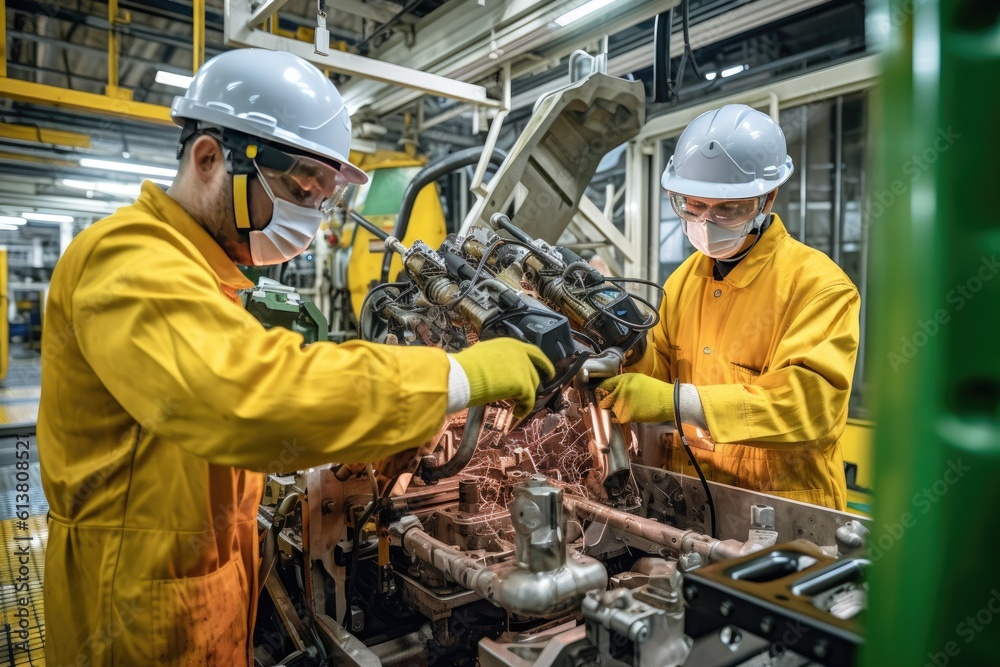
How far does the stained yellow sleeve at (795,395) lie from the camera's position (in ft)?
6.55

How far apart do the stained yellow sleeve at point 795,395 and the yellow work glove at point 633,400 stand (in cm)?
13

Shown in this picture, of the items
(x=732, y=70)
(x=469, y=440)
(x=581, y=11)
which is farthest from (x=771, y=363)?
(x=732, y=70)

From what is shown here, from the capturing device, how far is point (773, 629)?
763 millimetres

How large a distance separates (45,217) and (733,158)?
57.1 ft

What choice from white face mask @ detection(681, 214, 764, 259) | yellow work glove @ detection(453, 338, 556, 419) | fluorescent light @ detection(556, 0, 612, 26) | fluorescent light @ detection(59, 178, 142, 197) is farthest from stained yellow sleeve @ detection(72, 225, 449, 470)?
fluorescent light @ detection(59, 178, 142, 197)

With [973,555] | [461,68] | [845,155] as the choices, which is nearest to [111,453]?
[973,555]

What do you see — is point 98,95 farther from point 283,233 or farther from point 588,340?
point 588,340

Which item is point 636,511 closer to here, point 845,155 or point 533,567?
point 533,567

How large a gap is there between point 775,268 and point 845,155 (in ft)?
12.7

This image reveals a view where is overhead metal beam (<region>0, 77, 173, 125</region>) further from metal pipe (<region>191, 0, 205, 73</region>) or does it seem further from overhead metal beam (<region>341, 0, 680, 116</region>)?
overhead metal beam (<region>341, 0, 680, 116</region>)

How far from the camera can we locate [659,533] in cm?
A: 175

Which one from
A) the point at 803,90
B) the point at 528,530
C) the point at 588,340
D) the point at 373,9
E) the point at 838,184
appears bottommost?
the point at 528,530

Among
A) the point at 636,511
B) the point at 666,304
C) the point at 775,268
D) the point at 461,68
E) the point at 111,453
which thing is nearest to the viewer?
the point at 111,453

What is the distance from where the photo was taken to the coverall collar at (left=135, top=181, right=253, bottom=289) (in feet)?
4.93
